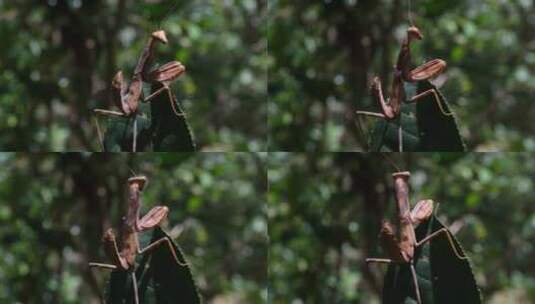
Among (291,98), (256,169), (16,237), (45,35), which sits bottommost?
(16,237)

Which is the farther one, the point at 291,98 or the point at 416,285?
the point at 291,98

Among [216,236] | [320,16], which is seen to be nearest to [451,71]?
[320,16]

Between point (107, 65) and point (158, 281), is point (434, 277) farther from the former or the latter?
point (107, 65)

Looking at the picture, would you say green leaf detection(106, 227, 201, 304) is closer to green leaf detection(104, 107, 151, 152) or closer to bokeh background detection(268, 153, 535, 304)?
green leaf detection(104, 107, 151, 152)

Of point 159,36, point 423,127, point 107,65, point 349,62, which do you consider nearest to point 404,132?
point 423,127

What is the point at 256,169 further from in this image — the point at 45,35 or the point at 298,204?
the point at 45,35

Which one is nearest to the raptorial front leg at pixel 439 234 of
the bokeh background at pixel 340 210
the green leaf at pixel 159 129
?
the green leaf at pixel 159 129
